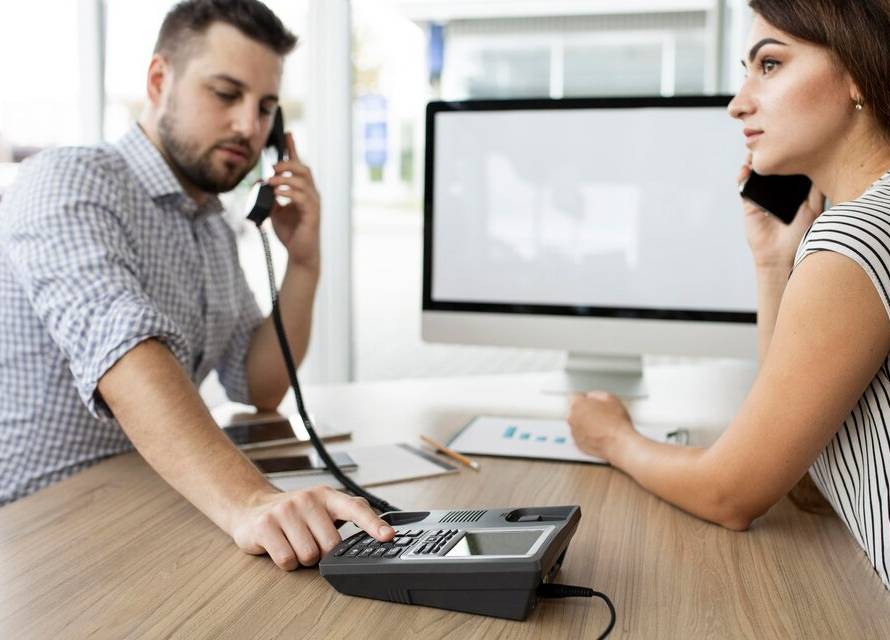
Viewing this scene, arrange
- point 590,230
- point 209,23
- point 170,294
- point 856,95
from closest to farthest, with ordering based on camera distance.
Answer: point 856,95 → point 170,294 → point 209,23 → point 590,230

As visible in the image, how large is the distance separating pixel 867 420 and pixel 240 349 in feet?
3.84

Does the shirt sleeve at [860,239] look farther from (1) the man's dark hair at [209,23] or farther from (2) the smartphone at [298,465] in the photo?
(1) the man's dark hair at [209,23]

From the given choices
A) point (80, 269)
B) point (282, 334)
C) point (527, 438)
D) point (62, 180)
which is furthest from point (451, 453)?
point (62, 180)

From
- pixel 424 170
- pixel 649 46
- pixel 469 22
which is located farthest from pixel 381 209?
pixel 424 170

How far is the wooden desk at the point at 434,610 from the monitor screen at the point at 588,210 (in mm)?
553

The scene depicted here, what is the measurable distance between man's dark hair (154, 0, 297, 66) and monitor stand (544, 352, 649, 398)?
827 millimetres

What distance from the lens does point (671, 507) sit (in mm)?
1045

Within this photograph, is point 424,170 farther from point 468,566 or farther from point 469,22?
point 469,22

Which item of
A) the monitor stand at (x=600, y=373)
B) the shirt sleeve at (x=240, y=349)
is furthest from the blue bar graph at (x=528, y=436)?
the shirt sleeve at (x=240, y=349)

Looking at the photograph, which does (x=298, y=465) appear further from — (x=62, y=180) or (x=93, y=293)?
(x=62, y=180)

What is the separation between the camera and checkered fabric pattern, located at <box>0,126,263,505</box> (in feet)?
3.51

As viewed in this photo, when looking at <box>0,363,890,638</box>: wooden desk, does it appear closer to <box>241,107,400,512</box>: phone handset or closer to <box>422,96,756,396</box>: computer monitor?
<box>241,107,400,512</box>: phone handset

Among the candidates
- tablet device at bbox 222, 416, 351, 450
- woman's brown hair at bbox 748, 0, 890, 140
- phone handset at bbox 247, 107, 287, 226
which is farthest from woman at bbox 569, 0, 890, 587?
phone handset at bbox 247, 107, 287, 226

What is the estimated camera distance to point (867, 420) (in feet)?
2.86
